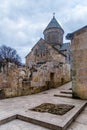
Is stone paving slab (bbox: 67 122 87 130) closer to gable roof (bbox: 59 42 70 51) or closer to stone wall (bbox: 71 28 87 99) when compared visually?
stone wall (bbox: 71 28 87 99)

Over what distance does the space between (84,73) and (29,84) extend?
8.31 feet

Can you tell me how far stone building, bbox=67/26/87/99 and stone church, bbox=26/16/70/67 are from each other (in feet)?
55.7

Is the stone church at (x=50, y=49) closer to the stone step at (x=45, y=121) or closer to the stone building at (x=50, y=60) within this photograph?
the stone building at (x=50, y=60)

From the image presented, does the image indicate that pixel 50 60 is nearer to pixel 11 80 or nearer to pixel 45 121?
pixel 11 80

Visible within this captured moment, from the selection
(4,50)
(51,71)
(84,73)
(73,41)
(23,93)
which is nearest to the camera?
(84,73)

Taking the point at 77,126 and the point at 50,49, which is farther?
the point at 50,49

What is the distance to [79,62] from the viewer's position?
17.3 feet

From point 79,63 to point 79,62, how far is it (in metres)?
0.04

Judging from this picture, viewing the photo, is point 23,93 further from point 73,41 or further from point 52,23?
point 52,23

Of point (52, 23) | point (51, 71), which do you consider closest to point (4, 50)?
point (52, 23)

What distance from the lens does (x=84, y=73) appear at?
511 centimetres

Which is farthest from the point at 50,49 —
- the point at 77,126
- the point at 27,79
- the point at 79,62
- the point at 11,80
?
the point at 77,126

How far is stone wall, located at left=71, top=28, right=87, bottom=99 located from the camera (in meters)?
5.11

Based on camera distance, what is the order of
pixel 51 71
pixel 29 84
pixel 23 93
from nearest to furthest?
pixel 23 93, pixel 29 84, pixel 51 71
